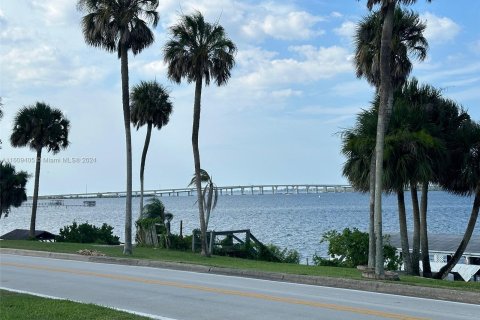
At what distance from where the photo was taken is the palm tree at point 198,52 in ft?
87.6

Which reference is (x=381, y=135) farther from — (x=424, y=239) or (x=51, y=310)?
(x=424, y=239)

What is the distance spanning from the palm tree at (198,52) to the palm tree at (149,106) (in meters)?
14.4

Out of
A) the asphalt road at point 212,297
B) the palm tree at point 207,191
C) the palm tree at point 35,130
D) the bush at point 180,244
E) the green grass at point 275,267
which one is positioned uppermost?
the palm tree at point 35,130

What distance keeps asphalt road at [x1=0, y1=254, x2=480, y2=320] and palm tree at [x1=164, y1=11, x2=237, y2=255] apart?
1023 centimetres

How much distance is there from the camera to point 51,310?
1114 centimetres

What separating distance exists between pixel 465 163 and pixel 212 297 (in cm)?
1497

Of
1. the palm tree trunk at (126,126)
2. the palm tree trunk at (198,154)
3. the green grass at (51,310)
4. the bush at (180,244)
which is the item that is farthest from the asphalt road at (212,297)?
the bush at (180,244)

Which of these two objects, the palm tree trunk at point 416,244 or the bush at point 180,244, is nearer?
the palm tree trunk at point 416,244

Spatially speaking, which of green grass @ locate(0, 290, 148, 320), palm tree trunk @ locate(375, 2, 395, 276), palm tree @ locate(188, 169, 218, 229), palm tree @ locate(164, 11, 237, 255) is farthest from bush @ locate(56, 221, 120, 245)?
green grass @ locate(0, 290, 148, 320)

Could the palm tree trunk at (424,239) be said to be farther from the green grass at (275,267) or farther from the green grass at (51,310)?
the green grass at (51,310)

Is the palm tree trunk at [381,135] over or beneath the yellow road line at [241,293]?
over

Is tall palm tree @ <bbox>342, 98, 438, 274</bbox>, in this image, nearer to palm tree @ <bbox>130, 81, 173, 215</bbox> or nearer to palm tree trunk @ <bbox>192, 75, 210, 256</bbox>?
palm tree trunk @ <bbox>192, 75, 210, 256</bbox>

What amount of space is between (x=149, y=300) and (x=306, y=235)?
48.9 meters

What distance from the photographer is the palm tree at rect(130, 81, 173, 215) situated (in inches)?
1633
